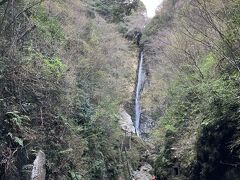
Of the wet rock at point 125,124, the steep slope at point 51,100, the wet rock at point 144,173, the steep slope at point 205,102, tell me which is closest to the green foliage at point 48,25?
the steep slope at point 51,100

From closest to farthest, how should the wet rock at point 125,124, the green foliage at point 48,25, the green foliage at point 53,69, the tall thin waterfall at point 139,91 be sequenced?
the green foliage at point 53,69 → the green foliage at point 48,25 → the wet rock at point 125,124 → the tall thin waterfall at point 139,91

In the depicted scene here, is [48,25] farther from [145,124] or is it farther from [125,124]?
[145,124]

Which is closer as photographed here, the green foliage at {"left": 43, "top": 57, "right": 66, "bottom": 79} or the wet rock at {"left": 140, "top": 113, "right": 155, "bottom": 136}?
the green foliage at {"left": 43, "top": 57, "right": 66, "bottom": 79}

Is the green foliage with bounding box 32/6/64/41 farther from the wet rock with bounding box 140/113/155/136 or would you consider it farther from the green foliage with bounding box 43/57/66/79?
the wet rock with bounding box 140/113/155/136

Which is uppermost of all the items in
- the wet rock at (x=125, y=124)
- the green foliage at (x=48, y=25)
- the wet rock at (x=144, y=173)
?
the green foliage at (x=48, y=25)

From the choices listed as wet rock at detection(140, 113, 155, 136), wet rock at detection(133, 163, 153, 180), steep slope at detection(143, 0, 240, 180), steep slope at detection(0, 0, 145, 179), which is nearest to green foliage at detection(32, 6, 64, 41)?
steep slope at detection(0, 0, 145, 179)

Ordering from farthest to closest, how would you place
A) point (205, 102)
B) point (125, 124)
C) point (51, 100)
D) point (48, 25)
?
1. point (125, 124)
2. point (48, 25)
3. point (205, 102)
4. point (51, 100)

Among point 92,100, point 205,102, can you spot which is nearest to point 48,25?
point 92,100

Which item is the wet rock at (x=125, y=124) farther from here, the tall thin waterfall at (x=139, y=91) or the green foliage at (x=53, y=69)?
the green foliage at (x=53, y=69)

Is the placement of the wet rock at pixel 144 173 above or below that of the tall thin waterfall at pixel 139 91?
below

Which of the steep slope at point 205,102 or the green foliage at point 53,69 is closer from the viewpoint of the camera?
the steep slope at point 205,102

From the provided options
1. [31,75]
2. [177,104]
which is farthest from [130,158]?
[31,75]

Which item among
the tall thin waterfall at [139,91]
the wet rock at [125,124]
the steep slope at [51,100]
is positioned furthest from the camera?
the tall thin waterfall at [139,91]

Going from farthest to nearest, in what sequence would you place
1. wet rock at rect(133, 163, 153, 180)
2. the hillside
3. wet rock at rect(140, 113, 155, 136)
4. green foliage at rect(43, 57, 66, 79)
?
wet rock at rect(140, 113, 155, 136) → wet rock at rect(133, 163, 153, 180) → green foliage at rect(43, 57, 66, 79) → the hillside
